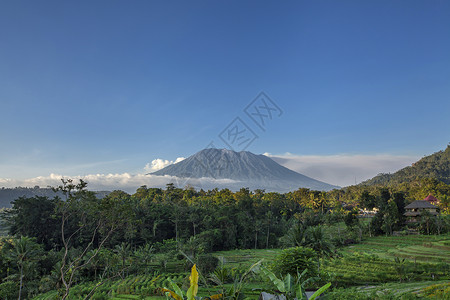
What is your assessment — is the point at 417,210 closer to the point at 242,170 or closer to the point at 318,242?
the point at 318,242

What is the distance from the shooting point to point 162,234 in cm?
4272

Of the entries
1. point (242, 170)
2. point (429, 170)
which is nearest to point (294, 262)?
point (429, 170)

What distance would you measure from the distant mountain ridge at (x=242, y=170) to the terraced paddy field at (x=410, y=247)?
88.2m

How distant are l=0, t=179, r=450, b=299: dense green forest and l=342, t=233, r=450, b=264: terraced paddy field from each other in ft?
7.12

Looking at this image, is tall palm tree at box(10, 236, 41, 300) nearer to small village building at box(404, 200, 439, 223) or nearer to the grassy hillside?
the grassy hillside

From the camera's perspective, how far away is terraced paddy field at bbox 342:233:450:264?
2360 cm

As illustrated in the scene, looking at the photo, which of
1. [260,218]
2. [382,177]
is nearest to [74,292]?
[260,218]

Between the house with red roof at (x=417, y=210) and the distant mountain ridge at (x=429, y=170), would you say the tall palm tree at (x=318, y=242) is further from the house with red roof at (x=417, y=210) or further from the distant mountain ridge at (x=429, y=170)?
the distant mountain ridge at (x=429, y=170)

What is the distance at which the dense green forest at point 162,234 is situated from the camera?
66.8 feet

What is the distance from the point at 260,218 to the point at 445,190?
40604 millimetres

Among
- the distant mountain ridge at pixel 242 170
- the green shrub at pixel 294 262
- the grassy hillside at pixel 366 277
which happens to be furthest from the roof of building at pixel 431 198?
the distant mountain ridge at pixel 242 170

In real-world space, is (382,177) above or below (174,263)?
above

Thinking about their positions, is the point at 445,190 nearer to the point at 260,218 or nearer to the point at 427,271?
the point at 260,218

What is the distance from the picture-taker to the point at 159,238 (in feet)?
138
